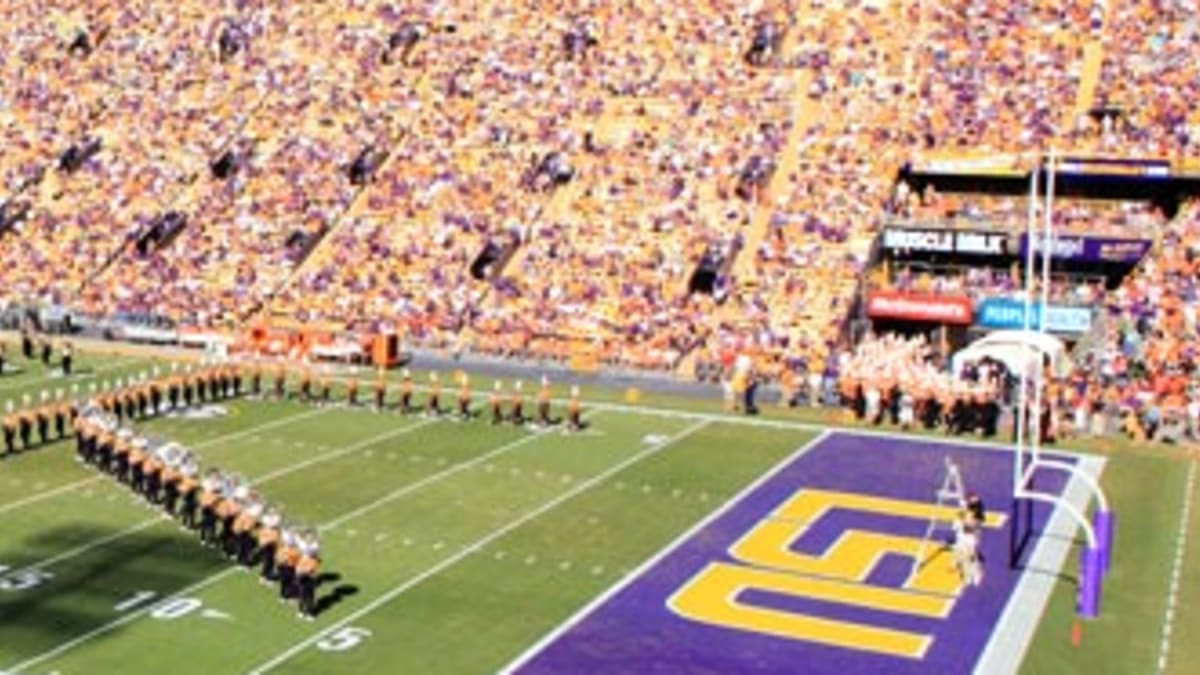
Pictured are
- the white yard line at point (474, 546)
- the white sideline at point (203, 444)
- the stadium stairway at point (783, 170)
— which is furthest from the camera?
the stadium stairway at point (783, 170)

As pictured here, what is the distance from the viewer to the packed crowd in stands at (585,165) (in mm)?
35438

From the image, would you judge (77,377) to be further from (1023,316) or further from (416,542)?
(1023,316)

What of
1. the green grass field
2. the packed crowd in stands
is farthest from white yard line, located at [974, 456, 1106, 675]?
the packed crowd in stands

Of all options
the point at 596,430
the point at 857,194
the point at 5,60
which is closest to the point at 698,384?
the point at 596,430

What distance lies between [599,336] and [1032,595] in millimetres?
17890

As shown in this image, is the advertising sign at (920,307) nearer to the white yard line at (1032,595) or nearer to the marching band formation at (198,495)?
the white yard line at (1032,595)

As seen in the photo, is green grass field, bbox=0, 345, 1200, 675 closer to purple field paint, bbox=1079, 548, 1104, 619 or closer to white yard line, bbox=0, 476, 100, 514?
white yard line, bbox=0, 476, 100, 514

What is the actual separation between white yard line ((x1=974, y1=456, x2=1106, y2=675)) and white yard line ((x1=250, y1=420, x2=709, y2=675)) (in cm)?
688

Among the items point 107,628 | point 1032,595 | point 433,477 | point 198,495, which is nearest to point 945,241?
point 433,477

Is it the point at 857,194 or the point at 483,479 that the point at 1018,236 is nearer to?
the point at 857,194

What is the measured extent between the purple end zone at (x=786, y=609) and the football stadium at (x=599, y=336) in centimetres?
9

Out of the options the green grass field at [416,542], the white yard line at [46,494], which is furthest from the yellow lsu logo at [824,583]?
the white yard line at [46,494]

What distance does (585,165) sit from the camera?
136 feet

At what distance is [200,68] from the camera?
162ft
